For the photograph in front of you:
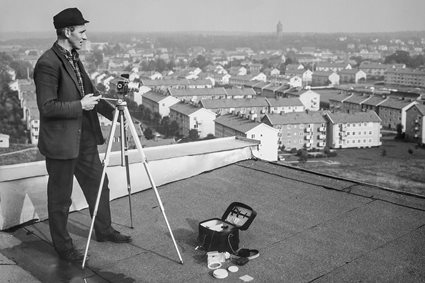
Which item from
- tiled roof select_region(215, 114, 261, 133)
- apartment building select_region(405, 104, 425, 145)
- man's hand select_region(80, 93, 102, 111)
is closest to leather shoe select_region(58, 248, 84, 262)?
man's hand select_region(80, 93, 102, 111)

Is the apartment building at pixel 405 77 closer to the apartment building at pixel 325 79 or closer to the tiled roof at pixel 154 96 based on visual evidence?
the apartment building at pixel 325 79

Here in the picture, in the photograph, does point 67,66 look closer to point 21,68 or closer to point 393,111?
point 21,68

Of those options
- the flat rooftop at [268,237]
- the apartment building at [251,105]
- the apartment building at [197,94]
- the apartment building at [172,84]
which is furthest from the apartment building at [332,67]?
the flat rooftop at [268,237]

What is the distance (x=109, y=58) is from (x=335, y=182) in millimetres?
32789

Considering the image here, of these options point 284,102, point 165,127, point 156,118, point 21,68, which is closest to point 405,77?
point 284,102

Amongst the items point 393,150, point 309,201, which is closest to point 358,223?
point 309,201

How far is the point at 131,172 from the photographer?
1875 millimetres

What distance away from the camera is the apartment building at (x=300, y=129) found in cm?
1369

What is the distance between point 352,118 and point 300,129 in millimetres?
1700

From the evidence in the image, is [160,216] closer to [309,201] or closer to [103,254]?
[103,254]

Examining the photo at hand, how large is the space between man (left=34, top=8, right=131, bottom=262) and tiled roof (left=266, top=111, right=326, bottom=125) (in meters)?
12.2

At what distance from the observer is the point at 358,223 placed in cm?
149

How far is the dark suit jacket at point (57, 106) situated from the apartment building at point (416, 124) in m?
14.6

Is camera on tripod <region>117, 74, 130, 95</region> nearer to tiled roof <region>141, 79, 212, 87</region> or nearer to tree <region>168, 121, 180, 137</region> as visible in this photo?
tree <region>168, 121, 180, 137</region>
